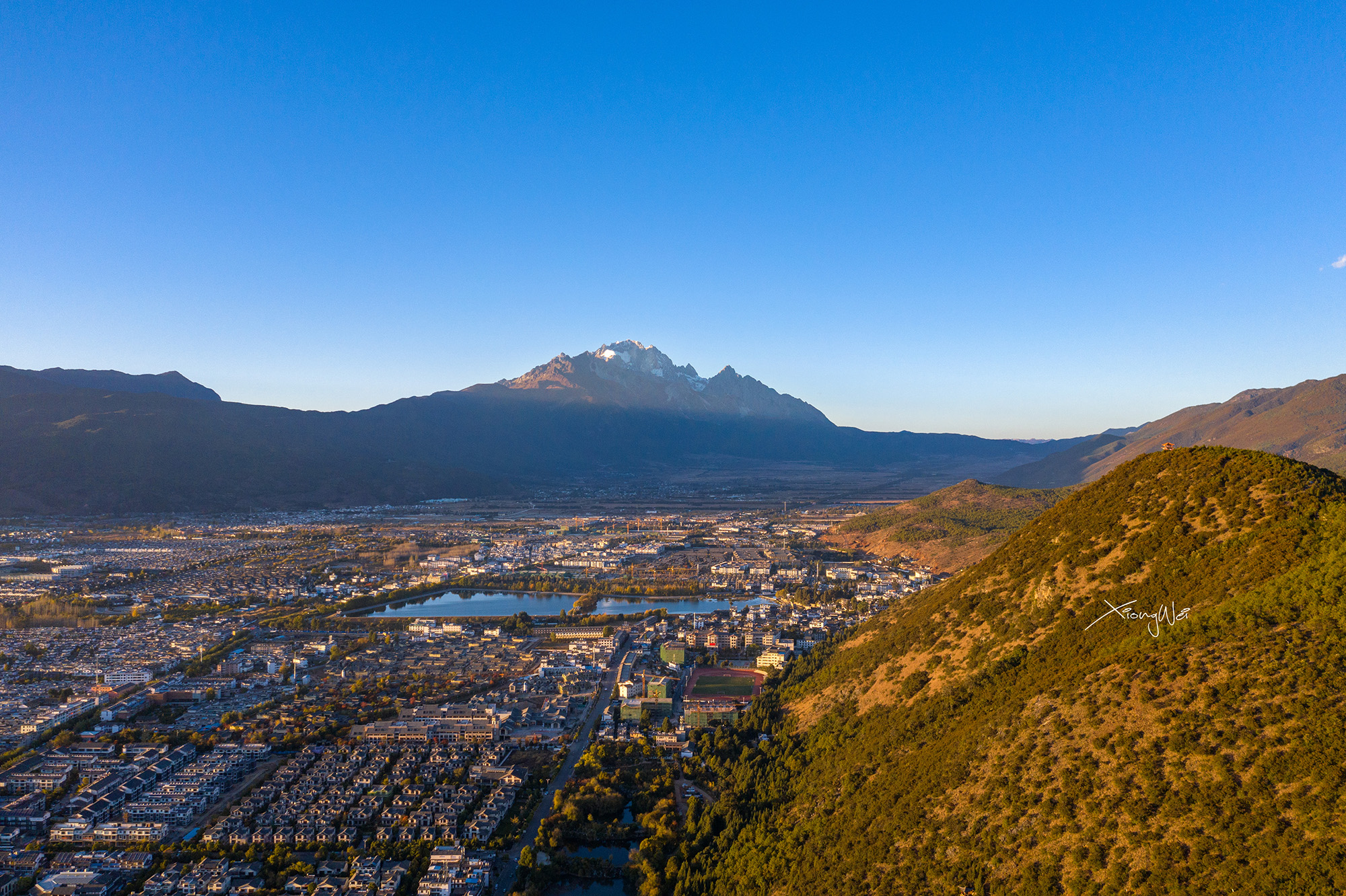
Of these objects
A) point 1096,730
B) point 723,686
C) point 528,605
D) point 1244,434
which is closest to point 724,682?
point 723,686

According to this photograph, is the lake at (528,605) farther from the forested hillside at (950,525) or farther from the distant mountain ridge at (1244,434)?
the distant mountain ridge at (1244,434)

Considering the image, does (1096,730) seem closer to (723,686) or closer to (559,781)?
(559,781)

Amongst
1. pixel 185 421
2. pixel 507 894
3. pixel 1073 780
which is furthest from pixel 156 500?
pixel 1073 780

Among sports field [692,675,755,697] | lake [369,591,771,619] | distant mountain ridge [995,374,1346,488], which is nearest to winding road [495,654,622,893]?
sports field [692,675,755,697]

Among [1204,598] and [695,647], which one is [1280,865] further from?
[695,647]

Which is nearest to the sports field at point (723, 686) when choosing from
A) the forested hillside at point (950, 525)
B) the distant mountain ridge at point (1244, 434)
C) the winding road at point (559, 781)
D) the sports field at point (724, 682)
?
the sports field at point (724, 682)

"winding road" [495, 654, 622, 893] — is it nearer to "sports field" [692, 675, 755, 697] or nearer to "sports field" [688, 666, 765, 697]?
"sports field" [688, 666, 765, 697]
